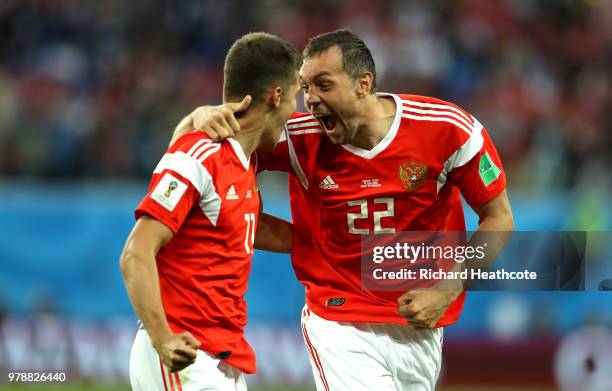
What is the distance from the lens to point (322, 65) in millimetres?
5156

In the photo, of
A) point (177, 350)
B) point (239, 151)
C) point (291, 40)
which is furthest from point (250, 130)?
point (291, 40)

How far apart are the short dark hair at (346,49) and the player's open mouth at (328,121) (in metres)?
0.23

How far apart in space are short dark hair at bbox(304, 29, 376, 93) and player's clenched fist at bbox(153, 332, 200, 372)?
5.72ft

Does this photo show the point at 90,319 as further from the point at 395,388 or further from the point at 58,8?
the point at 395,388

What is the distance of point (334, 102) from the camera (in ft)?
16.9

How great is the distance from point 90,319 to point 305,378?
2329 millimetres

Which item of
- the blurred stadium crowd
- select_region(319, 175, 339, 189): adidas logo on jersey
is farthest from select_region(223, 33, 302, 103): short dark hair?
the blurred stadium crowd

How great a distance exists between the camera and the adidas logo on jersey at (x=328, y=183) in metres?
Result: 5.33

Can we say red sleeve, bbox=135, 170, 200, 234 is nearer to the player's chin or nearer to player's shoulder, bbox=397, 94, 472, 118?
the player's chin

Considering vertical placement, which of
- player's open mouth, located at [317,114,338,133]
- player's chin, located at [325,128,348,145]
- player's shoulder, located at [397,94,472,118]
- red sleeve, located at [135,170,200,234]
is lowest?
red sleeve, located at [135,170,200,234]

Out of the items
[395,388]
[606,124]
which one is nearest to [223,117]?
[395,388]

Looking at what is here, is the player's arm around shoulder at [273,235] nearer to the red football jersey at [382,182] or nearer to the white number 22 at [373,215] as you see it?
the red football jersey at [382,182]

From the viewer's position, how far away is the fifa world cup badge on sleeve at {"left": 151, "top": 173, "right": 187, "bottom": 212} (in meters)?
4.23

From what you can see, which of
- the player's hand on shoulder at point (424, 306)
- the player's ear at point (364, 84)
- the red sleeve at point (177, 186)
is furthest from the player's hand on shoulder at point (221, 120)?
the player's hand on shoulder at point (424, 306)
